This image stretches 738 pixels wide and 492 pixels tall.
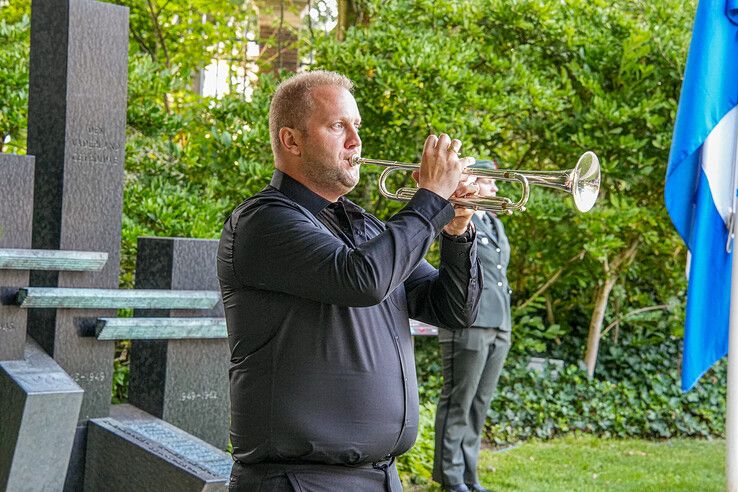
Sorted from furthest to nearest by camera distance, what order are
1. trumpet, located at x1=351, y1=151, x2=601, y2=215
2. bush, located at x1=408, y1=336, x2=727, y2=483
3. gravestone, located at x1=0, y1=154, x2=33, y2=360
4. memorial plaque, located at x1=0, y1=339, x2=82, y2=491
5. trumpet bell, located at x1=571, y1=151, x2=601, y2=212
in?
bush, located at x1=408, y1=336, x2=727, y2=483
gravestone, located at x1=0, y1=154, x2=33, y2=360
memorial plaque, located at x1=0, y1=339, x2=82, y2=491
trumpet bell, located at x1=571, y1=151, x2=601, y2=212
trumpet, located at x1=351, y1=151, x2=601, y2=215

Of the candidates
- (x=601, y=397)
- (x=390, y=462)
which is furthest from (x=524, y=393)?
(x=390, y=462)

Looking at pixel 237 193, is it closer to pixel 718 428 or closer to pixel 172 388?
pixel 172 388

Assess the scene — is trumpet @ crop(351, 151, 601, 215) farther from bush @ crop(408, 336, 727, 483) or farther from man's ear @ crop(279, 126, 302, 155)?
bush @ crop(408, 336, 727, 483)

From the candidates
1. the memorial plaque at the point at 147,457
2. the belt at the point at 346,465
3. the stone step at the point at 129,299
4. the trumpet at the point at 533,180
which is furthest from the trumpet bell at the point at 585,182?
→ the stone step at the point at 129,299

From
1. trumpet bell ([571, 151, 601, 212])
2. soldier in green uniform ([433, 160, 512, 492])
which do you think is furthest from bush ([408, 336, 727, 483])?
trumpet bell ([571, 151, 601, 212])

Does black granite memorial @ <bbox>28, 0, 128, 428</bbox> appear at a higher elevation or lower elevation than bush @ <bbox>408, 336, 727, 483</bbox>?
higher

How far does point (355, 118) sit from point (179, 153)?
4.40 metres

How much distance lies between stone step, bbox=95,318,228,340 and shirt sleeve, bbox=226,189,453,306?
6.29 ft

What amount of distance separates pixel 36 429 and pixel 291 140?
172 centimetres

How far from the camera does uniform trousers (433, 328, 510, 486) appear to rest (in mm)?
5828

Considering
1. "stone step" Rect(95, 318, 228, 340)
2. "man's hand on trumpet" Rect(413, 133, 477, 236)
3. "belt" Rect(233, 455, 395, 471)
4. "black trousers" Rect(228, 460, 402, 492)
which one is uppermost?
"man's hand on trumpet" Rect(413, 133, 477, 236)

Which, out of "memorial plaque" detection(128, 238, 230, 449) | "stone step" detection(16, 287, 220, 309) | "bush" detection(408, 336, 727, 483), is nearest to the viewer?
"stone step" detection(16, 287, 220, 309)

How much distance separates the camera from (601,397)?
881cm

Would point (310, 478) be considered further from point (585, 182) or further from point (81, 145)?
point (81, 145)
